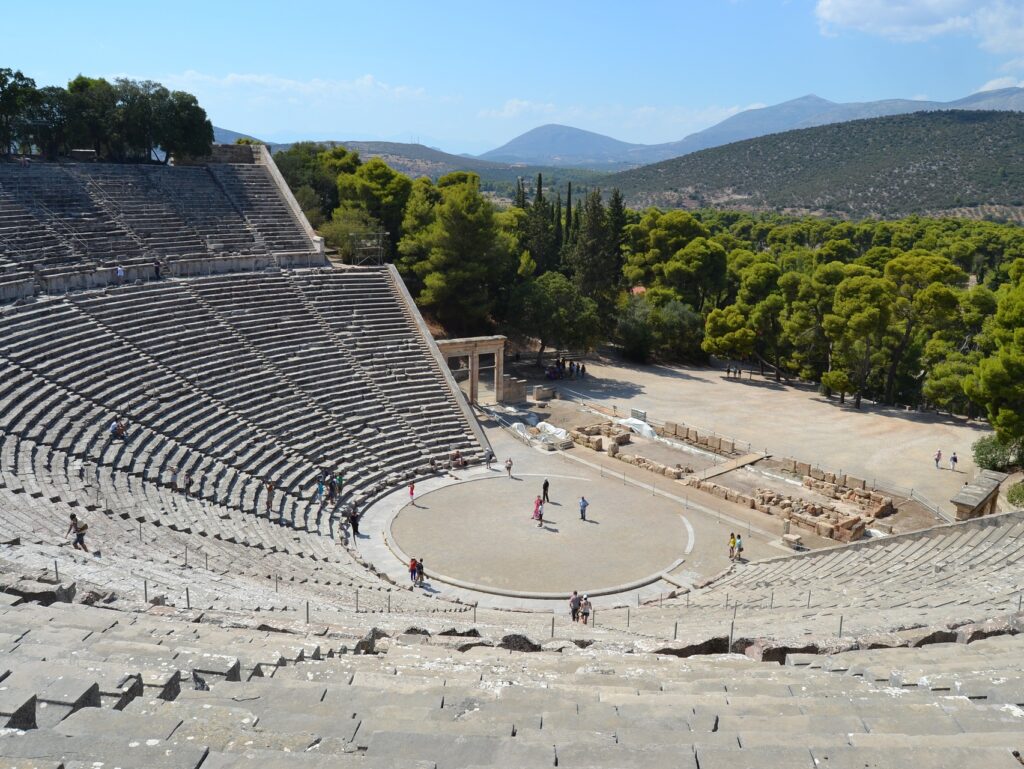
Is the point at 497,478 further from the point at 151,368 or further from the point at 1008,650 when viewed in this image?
the point at 1008,650

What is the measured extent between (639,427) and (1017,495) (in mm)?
13912

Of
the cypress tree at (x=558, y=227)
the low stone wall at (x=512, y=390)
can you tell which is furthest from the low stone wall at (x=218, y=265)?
the cypress tree at (x=558, y=227)

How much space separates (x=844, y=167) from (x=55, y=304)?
509ft

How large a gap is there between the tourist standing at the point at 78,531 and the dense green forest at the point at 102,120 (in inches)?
1194

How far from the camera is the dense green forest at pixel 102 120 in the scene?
36.8 meters

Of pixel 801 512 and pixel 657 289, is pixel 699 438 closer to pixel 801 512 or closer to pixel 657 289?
pixel 801 512

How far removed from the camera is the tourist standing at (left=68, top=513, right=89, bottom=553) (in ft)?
45.3

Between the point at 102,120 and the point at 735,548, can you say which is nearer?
the point at 735,548

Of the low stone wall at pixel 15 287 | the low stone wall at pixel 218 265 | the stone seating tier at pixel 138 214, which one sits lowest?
the low stone wall at pixel 15 287

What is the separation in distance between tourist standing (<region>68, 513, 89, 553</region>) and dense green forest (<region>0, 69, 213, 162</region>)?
3033 centimetres

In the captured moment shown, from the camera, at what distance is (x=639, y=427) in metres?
32.8

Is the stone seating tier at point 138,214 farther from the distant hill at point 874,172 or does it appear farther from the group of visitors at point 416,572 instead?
the distant hill at point 874,172

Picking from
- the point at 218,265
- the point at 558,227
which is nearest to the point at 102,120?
the point at 218,265

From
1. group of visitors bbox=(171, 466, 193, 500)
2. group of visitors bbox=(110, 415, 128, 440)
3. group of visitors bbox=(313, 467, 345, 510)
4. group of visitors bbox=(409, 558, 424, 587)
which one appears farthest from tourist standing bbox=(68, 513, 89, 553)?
group of visitors bbox=(313, 467, 345, 510)
